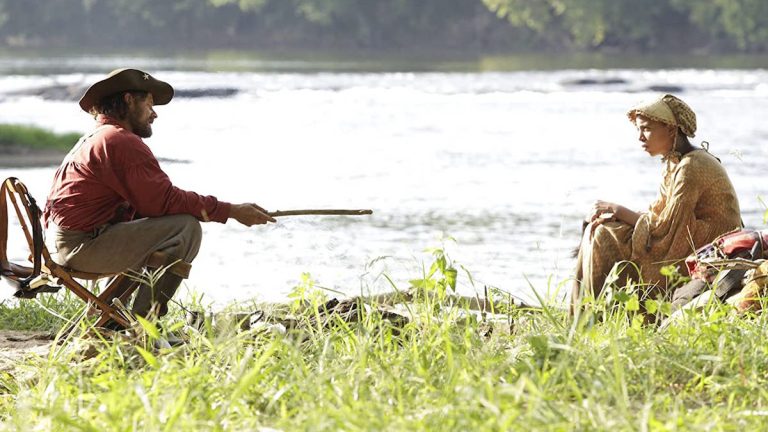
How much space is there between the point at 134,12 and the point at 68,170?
77537 millimetres

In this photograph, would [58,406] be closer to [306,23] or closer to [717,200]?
[717,200]

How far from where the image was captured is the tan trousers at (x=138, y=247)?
5.42m

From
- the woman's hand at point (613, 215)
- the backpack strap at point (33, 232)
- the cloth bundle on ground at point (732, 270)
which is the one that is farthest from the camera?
the woman's hand at point (613, 215)

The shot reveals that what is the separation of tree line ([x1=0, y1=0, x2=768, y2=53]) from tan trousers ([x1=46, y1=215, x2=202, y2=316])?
57.2 m

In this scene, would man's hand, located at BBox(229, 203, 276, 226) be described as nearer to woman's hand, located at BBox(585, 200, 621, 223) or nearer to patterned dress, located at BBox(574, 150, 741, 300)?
patterned dress, located at BBox(574, 150, 741, 300)

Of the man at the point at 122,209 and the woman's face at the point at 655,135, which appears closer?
the man at the point at 122,209

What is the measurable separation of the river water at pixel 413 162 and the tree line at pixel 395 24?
22823 millimetres

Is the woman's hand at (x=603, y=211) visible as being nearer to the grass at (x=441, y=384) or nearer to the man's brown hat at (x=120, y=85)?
the grass at (x=441, y=384)

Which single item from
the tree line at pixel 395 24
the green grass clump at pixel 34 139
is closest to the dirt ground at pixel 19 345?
the green grass clump at pixel 34 139

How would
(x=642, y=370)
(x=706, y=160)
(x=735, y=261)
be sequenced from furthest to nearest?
(x=706, y=160), (x=735, y=261), (x=642, y=370)

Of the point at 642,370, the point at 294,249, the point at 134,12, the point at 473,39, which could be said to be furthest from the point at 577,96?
the point at 134,12

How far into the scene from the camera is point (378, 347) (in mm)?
4801

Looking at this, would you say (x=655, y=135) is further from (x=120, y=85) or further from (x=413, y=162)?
(x=413, y=162)

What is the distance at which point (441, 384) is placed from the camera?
416 centimetres
